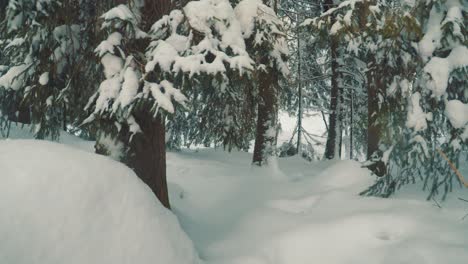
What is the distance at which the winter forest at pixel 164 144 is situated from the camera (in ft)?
9.91

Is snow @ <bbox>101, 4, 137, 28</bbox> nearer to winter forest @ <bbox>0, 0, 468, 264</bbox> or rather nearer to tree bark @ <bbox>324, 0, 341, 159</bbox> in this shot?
winter forest @ <bbox>0, 0, 468, 264</bbox>

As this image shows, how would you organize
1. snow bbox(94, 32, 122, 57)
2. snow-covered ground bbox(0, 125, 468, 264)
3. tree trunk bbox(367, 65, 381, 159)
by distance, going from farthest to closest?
tree trunk bbox(367, 65, 381, 159) < snow bbox(94, 32, 122, 57) < snow-covered ground bbox(0, 125, 468, 264)

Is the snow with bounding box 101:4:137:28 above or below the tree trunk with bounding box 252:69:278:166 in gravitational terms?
above

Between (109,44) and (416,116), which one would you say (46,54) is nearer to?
(109,44)

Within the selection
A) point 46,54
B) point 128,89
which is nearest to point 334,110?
point 46,54

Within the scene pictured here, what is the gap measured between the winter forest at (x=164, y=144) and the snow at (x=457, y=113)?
13 millimetres

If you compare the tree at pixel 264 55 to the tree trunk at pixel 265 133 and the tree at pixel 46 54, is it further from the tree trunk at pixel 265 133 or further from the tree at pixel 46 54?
the tree at pixel 46 54

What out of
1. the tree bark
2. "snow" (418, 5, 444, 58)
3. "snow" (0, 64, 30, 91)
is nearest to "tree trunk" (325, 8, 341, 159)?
the tree bark

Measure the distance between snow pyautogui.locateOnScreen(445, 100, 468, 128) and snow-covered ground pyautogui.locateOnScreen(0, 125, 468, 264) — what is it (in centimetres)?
109

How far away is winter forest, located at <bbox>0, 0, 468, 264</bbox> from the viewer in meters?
3.02

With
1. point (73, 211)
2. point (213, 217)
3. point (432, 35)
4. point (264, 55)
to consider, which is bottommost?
point (213, 217)

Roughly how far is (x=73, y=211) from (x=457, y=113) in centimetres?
458

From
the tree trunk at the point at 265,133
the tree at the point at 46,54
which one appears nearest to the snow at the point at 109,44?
the tree at the point at 46,54

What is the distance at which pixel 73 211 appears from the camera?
2.90 m
